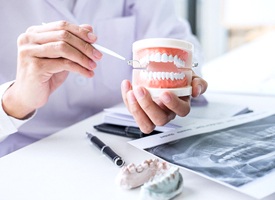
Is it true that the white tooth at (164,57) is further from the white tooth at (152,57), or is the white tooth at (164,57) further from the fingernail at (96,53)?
the fingernail at (96,53)

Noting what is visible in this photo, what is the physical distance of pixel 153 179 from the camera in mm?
448

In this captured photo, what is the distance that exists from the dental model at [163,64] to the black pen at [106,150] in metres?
0.12

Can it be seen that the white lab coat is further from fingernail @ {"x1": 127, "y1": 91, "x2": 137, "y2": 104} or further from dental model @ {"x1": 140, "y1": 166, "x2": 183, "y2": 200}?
dental model @ {"x1": 140, "y1": 166, "x2": 183, "y2": 200}

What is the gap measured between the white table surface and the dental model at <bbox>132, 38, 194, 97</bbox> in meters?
0.12

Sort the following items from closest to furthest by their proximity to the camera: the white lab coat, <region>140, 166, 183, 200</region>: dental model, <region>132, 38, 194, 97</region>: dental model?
1. <region>140, 166, 183, 200</region>: dental model
2. <region>132, 38, 194, 97</region>: dental model
3. the white lab coat

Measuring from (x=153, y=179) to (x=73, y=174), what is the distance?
13 cm

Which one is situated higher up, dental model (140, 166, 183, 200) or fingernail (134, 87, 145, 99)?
fingernail (134, 87, 145, 99)

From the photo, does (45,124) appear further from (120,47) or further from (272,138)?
(272,138)

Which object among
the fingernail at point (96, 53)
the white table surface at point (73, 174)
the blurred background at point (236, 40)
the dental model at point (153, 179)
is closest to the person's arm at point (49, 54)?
the fingernail at point (96, 53)

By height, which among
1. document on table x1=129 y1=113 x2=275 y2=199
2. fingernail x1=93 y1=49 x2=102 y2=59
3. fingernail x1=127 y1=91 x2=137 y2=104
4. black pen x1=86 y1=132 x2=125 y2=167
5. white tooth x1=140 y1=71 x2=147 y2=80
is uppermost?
fingernail x1=93 y1=49 x2=102 y2=59

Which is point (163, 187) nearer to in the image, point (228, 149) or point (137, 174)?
point (137, 174)

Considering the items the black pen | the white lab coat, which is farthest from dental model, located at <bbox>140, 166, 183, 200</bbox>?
the white lab coat

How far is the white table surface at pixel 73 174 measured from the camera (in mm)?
455

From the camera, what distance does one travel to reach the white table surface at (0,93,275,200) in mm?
455
